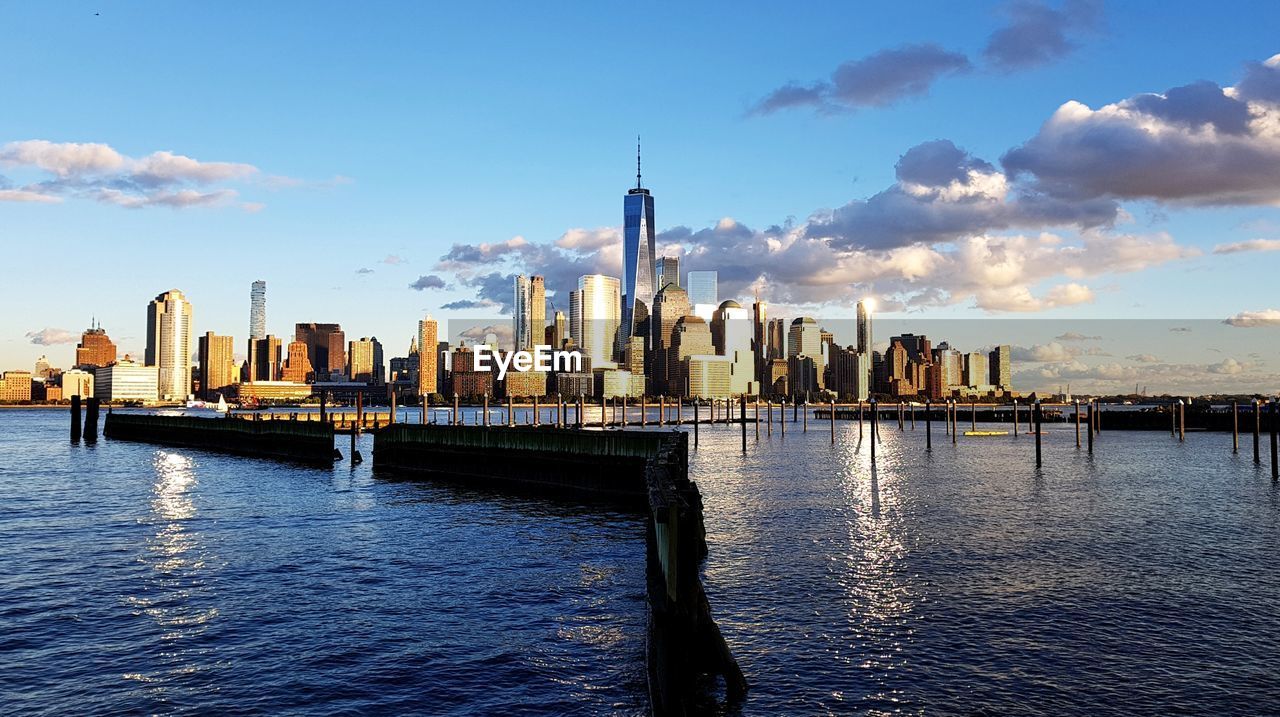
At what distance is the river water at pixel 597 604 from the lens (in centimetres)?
1814

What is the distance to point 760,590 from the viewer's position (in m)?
27.4

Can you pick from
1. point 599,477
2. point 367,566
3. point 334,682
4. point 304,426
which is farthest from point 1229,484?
point 304,426

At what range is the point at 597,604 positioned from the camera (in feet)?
82.9

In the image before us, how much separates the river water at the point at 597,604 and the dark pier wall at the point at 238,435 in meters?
29.6

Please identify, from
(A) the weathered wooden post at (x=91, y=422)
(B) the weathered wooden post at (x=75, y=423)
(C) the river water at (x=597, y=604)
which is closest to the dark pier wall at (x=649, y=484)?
(C) the river water at (x=597, y=604)

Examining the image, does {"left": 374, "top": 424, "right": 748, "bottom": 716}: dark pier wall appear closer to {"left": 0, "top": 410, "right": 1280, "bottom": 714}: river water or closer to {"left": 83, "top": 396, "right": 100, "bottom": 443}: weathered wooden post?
{"left": 0, "top": 410, "right": 1280, "bottom": 714}: river water

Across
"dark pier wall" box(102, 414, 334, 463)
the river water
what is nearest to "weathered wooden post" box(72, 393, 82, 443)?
"dark pier wall" box(102, 414, 334, 463)

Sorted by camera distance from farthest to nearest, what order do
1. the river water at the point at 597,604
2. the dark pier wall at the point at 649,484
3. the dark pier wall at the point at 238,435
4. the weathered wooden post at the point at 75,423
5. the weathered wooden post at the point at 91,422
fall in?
the weathered wooden post at the point at 75,423 < the weathered wooden post at the point at 91,422 < the dark pier wall at the point at 238,435 < the river water at the point at 597,604 < the dark pier wall at the point at 649,484

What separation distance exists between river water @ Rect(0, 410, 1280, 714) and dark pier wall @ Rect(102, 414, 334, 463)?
97.1 ft

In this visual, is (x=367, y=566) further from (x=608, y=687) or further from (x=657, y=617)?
(x=657, y=617)

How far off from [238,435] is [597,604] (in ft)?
286

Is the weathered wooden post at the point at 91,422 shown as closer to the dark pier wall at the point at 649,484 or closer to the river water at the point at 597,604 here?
the dark pier wall at the point at 649,484

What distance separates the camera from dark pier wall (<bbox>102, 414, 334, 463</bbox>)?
274ft

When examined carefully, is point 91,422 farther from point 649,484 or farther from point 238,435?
point 649,484
